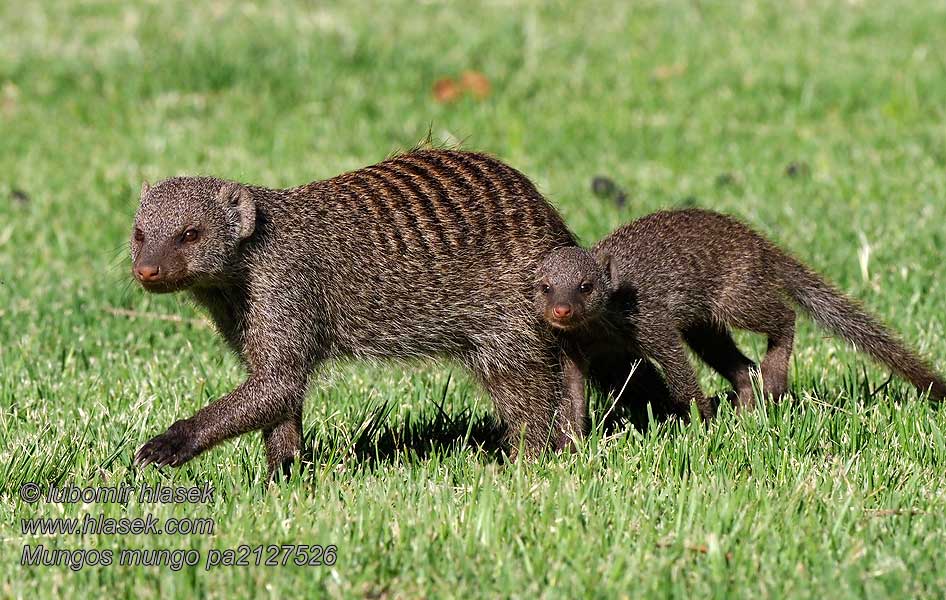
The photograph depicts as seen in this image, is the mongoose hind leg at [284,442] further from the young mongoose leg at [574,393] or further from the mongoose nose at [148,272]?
the young mongoose leg at [574,393]

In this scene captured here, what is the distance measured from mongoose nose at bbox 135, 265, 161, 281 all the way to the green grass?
0.61 meters

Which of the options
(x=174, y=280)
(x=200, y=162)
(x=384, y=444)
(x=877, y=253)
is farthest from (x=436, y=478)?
(x=200, y=162)

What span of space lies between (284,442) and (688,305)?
1.51m

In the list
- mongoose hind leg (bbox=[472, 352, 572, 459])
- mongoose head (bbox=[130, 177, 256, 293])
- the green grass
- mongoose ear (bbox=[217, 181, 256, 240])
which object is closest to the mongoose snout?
mongoose head (bbox=[130, 177, 256, 293])

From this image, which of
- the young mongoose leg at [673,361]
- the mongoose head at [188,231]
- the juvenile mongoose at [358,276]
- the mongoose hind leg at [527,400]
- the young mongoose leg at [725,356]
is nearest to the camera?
the mongoose head at [188,231]

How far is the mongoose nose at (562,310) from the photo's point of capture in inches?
174

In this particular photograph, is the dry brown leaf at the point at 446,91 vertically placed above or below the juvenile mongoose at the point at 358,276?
below

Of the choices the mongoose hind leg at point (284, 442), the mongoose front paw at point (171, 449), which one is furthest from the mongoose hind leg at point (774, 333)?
the mongoose front paw at point (171, 449)

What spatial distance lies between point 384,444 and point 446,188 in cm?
95

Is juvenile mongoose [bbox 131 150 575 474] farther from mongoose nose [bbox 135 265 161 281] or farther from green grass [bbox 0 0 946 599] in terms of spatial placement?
green grass [bbox 0 0 946 599]

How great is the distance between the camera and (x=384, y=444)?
190 inches

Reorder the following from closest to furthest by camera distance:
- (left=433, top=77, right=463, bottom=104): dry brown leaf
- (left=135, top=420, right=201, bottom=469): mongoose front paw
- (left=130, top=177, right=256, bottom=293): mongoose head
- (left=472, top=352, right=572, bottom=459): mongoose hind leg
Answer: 1. (left=135, top=420, right=201, bottom=469): mongoose front paw
2. (left=130, top=177, right=256, bottom=293): mongoose head
3. (left=472, top=352, right=572, bottom=459): mongoose hind leg
4. (left=433, top=77, right=463, bottom=104): dry brown leaf

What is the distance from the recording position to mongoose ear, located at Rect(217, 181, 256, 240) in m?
4.32

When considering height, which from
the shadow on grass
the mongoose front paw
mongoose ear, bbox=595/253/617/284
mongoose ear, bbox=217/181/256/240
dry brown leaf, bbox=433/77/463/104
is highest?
mongoose ear, bbox=217/181/256/240
